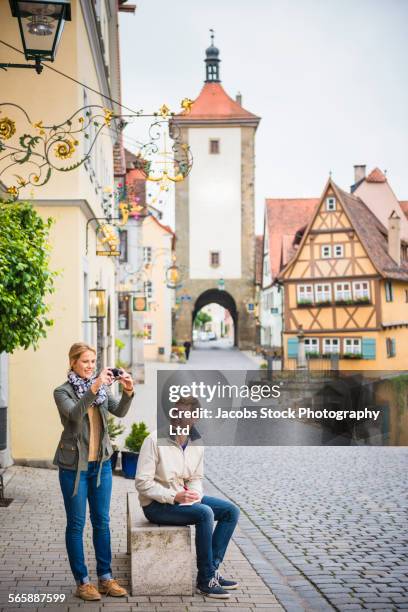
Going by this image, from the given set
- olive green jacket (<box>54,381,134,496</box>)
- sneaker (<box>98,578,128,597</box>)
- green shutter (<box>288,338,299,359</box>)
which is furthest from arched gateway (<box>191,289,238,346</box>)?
olive green jacket (<box>54,381,134,496</box>)

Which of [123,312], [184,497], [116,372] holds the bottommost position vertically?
[184,497]

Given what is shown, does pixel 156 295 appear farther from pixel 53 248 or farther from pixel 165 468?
pixel 165 468

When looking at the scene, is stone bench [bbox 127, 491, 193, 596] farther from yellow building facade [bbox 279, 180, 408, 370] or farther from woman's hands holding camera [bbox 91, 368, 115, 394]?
yellow building facade [bbox 279, 180, 408, 370]

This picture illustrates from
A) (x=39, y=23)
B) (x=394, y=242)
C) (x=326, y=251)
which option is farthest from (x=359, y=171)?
(x=39, y=23)

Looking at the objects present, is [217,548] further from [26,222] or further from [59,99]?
[59,99]

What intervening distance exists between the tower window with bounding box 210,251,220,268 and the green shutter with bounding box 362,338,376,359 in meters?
21.1

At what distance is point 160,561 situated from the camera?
573 cm

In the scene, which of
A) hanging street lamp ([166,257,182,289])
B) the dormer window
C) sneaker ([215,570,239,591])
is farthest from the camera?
hanging street lamp ([166,257,182,289])

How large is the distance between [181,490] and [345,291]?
1260 inches

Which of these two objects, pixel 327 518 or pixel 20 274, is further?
pixel 327 518

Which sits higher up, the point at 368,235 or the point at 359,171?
the point at 359,171

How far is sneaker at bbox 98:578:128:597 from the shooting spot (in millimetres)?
5613

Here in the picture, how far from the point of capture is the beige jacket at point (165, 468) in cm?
575

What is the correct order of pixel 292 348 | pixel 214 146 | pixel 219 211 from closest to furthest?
1. pixel 292 348
2. pixel 219 211
3. pixel 214 146
